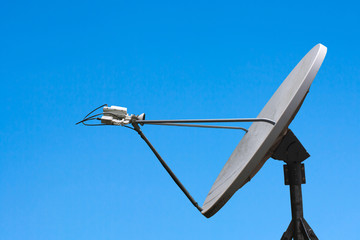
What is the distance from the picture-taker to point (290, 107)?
4.12 meters

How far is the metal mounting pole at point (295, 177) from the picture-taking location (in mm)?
4992

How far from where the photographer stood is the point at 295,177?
16.7 feet

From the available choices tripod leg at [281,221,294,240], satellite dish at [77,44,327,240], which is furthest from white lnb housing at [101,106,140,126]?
tripod leg at [281,221,294,240]

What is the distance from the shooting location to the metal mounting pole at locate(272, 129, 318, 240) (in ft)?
16.4

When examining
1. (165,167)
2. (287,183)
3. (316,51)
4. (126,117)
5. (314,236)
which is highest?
(126,117)

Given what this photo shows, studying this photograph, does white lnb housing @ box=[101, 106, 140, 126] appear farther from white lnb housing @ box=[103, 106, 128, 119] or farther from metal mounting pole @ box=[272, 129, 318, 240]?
metal mounting pole @ box=[272, 129, 318, 240]

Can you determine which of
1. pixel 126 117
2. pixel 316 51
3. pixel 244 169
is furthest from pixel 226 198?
pixel 316 51

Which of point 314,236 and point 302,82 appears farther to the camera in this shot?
point 314,236

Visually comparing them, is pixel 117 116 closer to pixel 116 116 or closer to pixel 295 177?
pixel 116 116

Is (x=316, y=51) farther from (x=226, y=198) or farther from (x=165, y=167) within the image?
(x=165, y=167)

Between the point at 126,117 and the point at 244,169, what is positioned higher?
the point at 126,117

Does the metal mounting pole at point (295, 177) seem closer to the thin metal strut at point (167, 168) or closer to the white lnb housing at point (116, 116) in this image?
the thin metal strut at point (167, 168)

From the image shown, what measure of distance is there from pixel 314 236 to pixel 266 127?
123 cm

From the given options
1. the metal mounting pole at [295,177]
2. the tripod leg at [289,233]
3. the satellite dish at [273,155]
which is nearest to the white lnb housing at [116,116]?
the satellite dish at [273,155]
